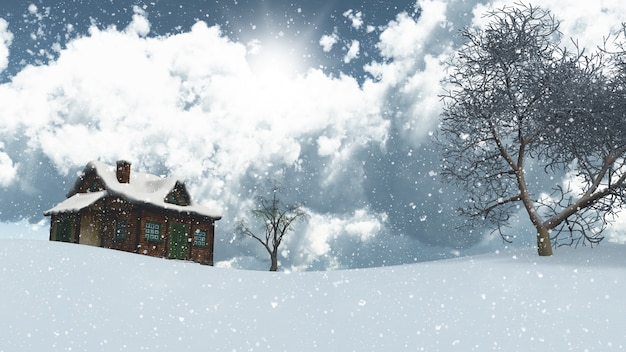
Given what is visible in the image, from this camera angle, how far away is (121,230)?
2894 cm

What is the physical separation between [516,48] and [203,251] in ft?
70.2

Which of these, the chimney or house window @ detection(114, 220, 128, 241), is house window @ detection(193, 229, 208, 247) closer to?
house window @ detection(114, 220, 128, 241)

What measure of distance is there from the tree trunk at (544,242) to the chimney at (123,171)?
23227 millimetres

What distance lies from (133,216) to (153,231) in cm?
127

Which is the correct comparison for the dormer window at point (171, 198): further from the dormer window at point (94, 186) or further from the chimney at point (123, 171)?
the dormer window at point (94, 186)

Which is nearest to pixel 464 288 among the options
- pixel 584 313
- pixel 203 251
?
pixel 584 313

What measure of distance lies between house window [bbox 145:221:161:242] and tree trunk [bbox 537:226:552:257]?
20.4 metres

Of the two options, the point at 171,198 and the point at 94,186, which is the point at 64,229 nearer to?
the point at 94,186

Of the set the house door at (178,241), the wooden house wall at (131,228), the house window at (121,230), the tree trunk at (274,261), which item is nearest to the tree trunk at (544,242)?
the wooden house wall at (131,228)

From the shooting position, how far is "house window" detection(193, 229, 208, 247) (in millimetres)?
30941

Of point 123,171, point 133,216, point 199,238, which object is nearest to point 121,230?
point 133,216

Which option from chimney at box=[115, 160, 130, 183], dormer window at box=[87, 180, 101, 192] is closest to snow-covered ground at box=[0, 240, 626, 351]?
chimney at box=[115, 160, 130, 183]

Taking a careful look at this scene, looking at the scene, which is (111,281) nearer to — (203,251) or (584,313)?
(584,313)

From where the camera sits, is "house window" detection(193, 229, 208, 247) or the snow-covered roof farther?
"house window" detection(193, 229, 208, 247)
